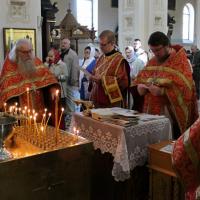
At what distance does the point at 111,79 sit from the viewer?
4.15 meters

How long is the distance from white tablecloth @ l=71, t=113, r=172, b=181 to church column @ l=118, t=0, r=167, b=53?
20.2 ft

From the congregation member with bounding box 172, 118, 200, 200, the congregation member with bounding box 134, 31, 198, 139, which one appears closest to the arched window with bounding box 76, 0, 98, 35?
the congregation member with bounding box 134, 31, 198, 139

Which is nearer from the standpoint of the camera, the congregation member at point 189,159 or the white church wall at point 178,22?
the congregation member at point 189,159

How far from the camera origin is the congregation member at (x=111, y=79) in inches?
163

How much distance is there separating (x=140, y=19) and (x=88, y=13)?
5.67 m

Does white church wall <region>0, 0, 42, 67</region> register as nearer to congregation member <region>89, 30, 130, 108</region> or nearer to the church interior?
the church interior

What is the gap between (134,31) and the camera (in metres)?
9.06

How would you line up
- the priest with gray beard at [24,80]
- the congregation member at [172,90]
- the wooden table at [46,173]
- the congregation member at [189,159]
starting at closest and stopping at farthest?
the congregation member at [189,159] → the wooden table at [46,173] → the congregation member at [172,90] → the priest with gray beard at [24,80]

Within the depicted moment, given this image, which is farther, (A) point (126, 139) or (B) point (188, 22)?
(B) point (188, 22)

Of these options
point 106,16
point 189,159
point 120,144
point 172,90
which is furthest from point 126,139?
point 106,16

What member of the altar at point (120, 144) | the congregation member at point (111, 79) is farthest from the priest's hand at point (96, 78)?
the altar at point (120, 144)

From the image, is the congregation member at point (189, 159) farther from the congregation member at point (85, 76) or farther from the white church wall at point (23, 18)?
the congregation member at point (85, 76)

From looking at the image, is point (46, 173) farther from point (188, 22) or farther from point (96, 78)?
point (188, 22)

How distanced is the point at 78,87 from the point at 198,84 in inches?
186
